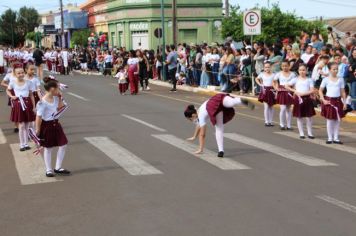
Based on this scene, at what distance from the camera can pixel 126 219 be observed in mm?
7016

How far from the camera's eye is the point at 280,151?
39.0ft

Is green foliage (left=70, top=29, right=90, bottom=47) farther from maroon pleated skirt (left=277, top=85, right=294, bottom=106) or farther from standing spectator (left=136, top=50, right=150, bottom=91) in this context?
maroon pleated skirt (left=277, top=85, right=294, bottom=106)

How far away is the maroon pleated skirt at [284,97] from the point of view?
14.9 metres

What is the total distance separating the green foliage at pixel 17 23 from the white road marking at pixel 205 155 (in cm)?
11393

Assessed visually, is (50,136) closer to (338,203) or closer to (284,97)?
(338,203)

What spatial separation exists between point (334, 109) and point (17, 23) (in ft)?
390

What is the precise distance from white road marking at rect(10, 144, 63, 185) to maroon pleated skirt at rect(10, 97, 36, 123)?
2.05 feet

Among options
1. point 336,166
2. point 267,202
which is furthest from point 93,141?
point 267,202

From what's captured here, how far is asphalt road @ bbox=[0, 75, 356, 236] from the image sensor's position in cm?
679

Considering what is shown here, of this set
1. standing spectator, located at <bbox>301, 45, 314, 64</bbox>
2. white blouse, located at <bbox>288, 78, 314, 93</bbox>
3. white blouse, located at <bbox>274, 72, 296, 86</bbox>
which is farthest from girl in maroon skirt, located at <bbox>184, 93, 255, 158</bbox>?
standing spectator, located at <bbox>301, 45, 314, 64</bbox>

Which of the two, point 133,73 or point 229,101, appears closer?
point 229,101

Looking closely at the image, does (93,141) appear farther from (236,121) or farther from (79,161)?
(236,121)

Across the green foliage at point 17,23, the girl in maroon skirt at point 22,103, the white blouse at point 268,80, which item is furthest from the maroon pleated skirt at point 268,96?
the green foliage at point 17,23

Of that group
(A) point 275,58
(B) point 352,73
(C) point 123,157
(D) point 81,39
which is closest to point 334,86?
(B) point 352,73
